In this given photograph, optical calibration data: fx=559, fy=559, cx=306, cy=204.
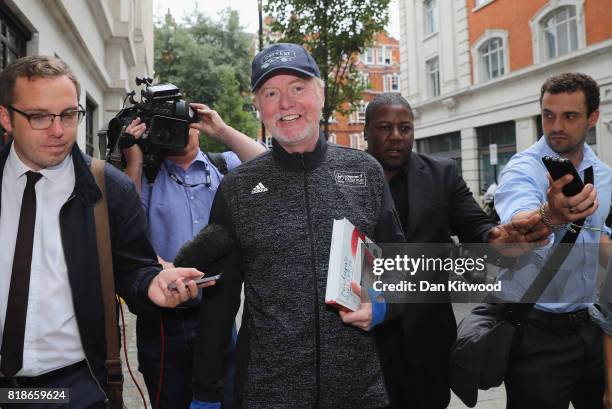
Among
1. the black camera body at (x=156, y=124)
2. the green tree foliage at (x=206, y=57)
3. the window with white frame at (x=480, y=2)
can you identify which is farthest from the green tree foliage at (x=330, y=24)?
the green tree foliage at (x=206, y=57)

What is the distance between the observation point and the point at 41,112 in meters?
1.96

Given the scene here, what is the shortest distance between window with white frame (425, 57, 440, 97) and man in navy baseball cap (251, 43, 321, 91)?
24.5 metres

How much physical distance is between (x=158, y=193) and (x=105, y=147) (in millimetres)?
466

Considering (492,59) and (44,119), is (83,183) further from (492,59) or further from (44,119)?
(492,59)

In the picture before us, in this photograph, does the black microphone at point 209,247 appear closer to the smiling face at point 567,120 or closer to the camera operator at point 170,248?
the camera operator at point 170,248

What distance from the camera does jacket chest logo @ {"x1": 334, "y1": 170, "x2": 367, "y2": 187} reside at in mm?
2068

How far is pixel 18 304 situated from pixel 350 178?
1.25 meters

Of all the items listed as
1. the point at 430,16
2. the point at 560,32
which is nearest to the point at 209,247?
the point at 560,32

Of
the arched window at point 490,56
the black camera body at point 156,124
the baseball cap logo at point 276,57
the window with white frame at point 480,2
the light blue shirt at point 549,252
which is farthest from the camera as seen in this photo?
the window with white frame at point 480,2

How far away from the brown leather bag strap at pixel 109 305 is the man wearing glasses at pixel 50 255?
0.02m

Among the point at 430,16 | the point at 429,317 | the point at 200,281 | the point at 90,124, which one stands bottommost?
the point at 429,317

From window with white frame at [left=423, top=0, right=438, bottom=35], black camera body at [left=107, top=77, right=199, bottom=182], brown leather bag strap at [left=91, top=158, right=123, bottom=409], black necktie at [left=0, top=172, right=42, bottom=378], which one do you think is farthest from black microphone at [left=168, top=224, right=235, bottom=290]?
window with white frame at [left=423, top=0, right=438, bottom=35]

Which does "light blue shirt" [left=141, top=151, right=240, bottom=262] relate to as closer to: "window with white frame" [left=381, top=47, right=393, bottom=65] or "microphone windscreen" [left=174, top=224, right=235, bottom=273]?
"microphone windscreen" [left=174, top=224, right=235, bottom=273]

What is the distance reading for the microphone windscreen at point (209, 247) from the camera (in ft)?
6.72
